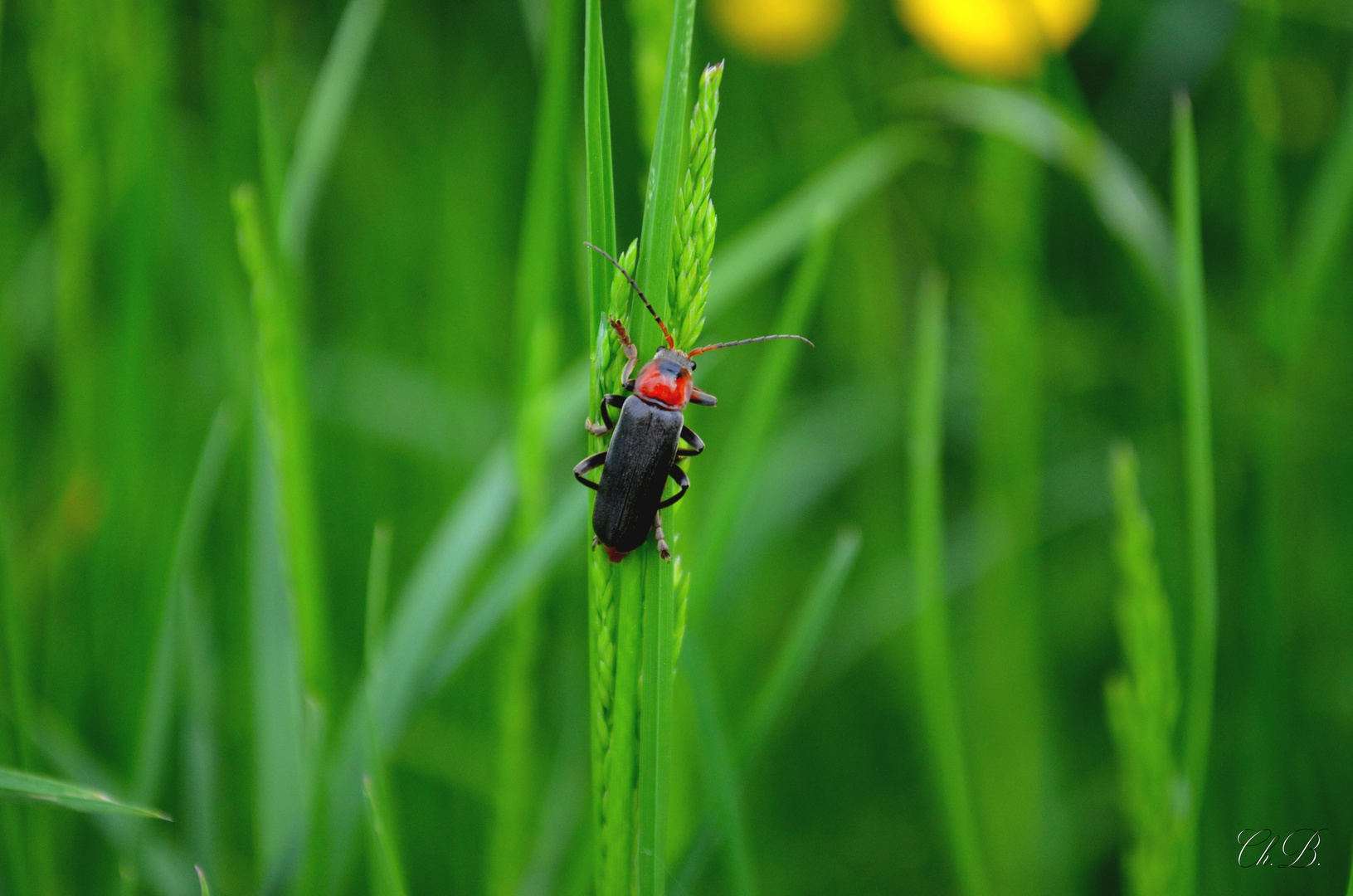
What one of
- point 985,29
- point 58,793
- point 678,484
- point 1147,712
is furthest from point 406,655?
point 985,29

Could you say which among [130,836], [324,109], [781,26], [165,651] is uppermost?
[781,26]

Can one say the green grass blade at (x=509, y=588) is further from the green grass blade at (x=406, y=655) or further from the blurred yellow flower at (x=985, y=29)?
the blurred yellow flower at (x=985, y=29)

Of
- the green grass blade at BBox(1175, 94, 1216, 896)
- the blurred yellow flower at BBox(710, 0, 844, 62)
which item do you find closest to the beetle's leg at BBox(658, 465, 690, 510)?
the green grass blade at BBox(1175, 94, 1216, 896)

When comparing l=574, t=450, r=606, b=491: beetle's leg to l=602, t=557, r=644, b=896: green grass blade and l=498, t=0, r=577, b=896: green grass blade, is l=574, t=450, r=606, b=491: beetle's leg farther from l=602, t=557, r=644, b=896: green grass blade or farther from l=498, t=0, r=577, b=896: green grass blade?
l=602, t=557, r=644, b=896: green grass blade

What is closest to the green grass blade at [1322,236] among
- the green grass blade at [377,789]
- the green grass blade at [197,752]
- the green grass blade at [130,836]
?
the green grass blade at [377,789]

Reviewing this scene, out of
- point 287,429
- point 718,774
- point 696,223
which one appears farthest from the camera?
point 287,429

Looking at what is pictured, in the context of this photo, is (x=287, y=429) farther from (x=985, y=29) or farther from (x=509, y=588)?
(x=985, y=29)

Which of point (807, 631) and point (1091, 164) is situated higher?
point (1091, 164)
